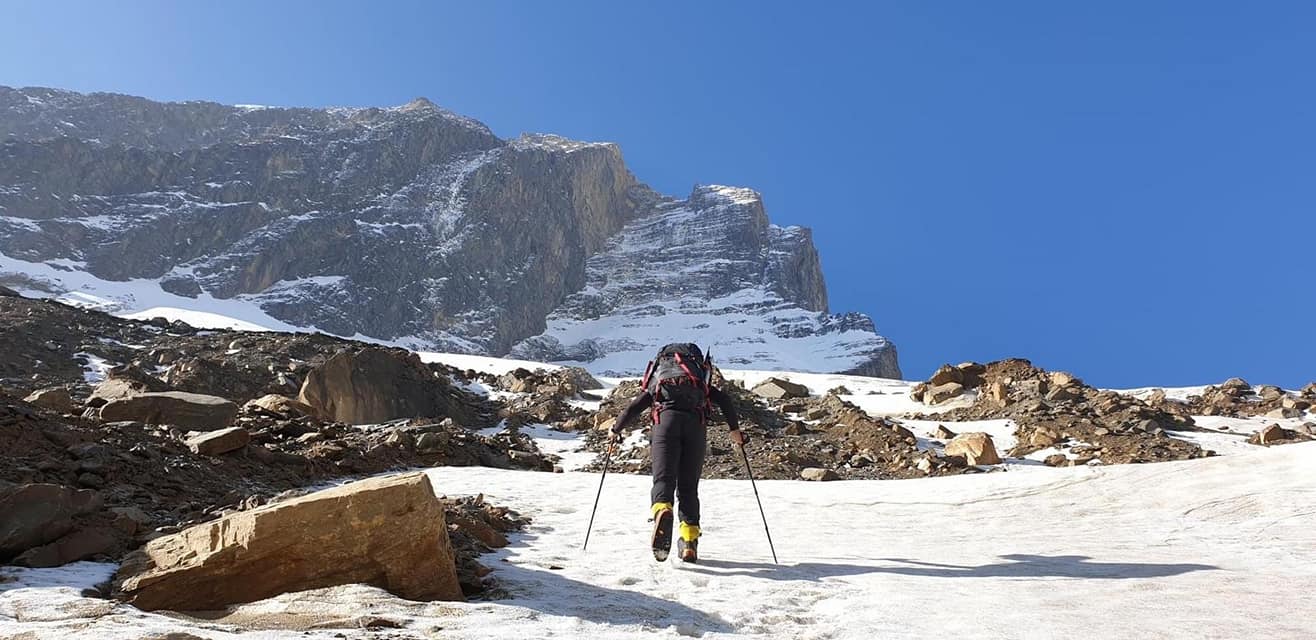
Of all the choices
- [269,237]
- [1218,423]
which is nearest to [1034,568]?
[1218,423]

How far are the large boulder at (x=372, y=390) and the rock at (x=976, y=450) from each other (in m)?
11.8

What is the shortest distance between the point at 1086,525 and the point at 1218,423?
48.9ft

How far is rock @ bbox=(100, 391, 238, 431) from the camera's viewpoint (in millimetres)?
9547

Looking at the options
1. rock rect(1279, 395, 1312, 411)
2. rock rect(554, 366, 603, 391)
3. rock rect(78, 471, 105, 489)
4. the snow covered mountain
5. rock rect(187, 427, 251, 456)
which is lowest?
rock rect(78, 471, 105, 489)

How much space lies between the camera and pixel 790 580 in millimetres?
5289

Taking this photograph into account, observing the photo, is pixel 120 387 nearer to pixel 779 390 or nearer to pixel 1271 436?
pixel 779 390

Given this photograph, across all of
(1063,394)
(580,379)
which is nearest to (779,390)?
(580,379)

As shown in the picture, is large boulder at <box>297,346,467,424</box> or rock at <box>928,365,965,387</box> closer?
large boulder at <box>297,346,467,424</box>

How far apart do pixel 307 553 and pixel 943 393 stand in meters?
23.5

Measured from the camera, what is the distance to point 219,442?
25.5 ft

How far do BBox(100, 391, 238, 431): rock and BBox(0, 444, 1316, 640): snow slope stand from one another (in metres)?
3.16

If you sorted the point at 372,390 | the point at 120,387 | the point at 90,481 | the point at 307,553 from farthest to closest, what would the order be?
the point at 372,390, the point at 120,387, the point at 90,481, the point at 307,553

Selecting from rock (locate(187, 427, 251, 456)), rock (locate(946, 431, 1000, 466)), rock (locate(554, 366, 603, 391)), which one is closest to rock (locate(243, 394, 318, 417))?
rock (locate(187, 427, 251, 456))

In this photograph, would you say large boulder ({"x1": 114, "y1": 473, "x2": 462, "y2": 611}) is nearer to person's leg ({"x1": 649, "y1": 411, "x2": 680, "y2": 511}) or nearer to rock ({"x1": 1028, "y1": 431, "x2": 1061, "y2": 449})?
person's leg ({"x1": 649, "y1": 411, "x2": 680, "y2": 511})
